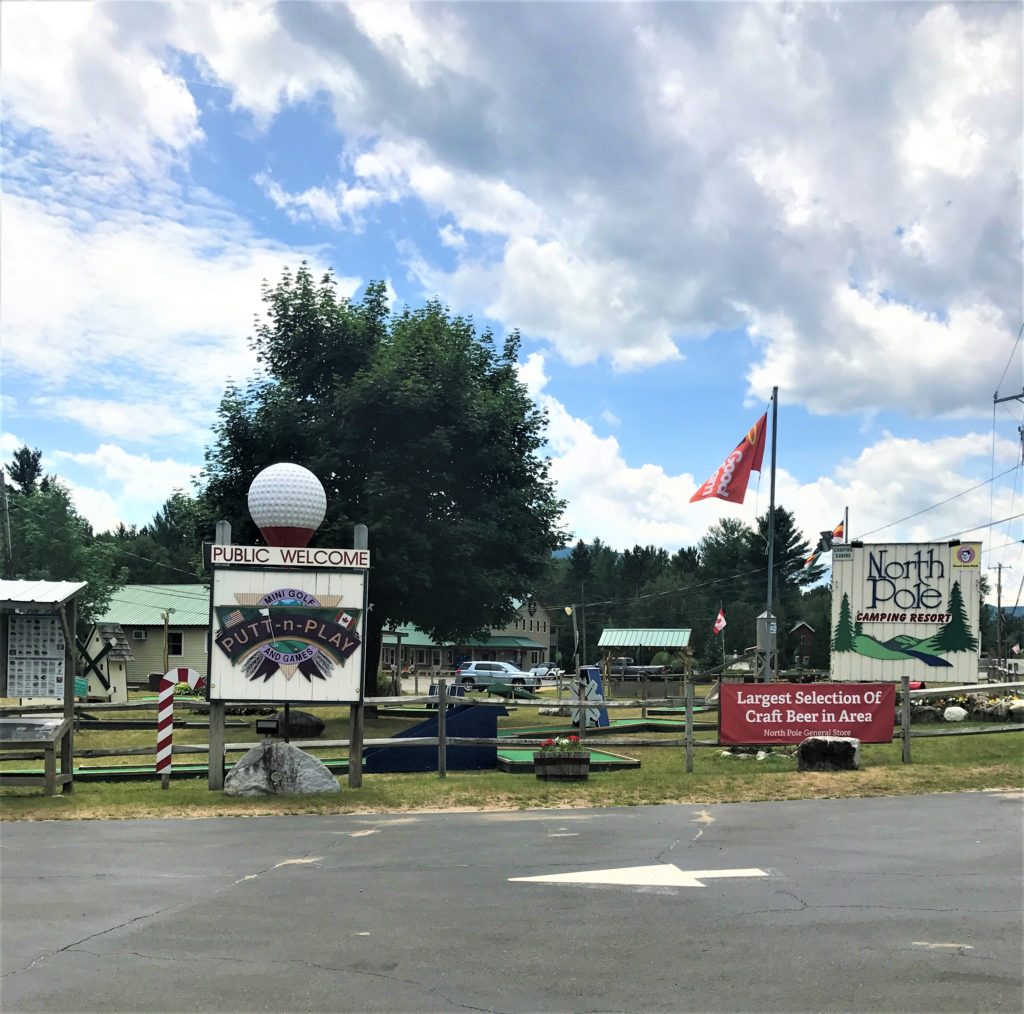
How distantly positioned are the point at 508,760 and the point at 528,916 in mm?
9854

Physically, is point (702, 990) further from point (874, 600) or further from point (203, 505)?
point (203, 505)

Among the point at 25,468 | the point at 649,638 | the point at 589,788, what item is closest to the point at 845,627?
the point at 589,788

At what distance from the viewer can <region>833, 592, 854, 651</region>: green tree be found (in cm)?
2450

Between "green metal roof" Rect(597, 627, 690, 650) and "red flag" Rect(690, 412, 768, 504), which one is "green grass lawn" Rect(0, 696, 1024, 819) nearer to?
"red flag" Rect(690, 412, 768, 504)

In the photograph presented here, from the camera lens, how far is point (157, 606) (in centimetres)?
5819

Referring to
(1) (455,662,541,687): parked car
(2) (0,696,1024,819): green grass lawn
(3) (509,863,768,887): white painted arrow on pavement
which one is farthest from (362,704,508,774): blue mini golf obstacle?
(1) (455,662,541,687): parked car

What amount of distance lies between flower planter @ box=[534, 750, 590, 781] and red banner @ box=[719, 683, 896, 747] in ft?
8.81

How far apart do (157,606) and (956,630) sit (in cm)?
4556

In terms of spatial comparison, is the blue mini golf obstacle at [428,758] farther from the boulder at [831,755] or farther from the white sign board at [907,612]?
the white sign board at [907,612]

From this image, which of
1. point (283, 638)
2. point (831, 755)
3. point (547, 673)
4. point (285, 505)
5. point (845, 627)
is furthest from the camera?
point (547, 673)

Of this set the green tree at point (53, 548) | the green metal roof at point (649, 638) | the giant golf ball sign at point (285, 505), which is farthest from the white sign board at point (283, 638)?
the green metal roof at point (649, 638)

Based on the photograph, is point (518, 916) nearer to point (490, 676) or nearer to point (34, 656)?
point (34, 656)

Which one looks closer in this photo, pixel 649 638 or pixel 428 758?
pixel 428 758

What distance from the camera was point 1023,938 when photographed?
6.78 m
